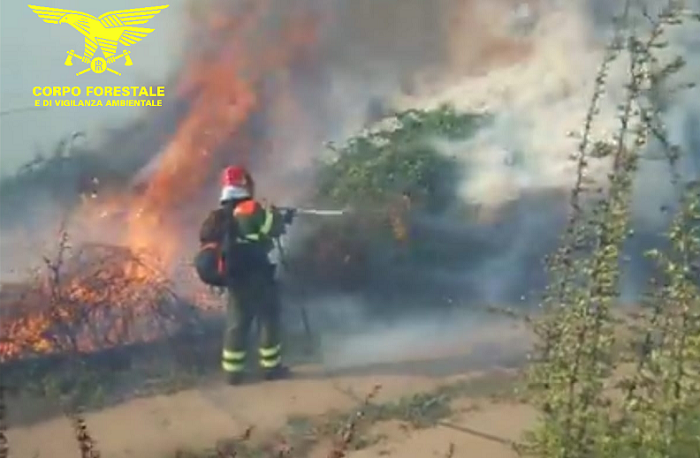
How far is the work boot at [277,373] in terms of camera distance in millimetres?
4953

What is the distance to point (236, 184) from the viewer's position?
4980mm

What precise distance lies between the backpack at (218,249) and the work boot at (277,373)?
1.33ft

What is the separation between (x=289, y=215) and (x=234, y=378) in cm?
70

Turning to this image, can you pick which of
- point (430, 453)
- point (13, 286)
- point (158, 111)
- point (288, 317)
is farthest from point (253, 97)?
point (430, 453)

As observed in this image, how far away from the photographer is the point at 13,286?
4957mm

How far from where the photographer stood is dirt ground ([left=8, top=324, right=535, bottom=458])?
4.71 meters

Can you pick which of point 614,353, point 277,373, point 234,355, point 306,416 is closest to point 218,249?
point 234,355

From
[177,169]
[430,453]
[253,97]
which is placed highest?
[253,97]

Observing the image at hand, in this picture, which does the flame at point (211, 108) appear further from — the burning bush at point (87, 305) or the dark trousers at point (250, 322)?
the dark trousers at point (250, 322)

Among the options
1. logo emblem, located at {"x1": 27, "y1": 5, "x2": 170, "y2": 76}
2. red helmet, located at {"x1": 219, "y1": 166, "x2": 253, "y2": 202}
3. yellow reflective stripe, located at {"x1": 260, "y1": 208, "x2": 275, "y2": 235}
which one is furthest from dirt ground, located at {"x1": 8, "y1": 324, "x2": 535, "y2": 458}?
logo emblem, located at {"x1": 27, "y1": 5, "x2": 170, "y2": 76}

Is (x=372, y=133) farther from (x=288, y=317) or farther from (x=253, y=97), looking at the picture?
(x=288, y=317)

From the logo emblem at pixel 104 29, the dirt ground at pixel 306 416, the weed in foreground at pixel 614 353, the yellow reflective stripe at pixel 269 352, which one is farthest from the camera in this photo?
the yellow reflective stripe at pixel 269 352

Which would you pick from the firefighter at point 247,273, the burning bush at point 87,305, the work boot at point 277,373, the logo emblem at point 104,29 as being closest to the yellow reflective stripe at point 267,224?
the firefighter at point 247,273

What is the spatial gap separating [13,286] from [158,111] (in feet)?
3.06
